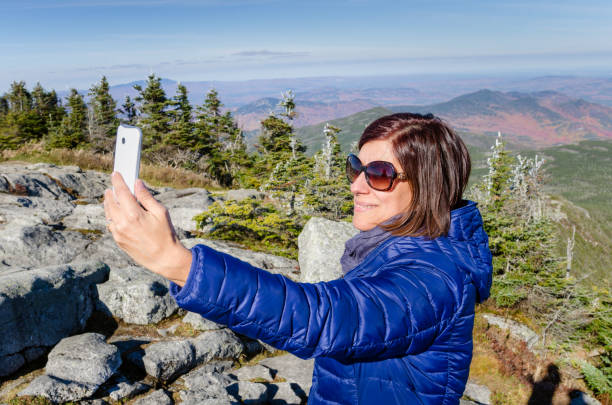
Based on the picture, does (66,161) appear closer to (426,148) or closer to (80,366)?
(80,366)

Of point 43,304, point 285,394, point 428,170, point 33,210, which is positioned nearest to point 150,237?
point 428,170

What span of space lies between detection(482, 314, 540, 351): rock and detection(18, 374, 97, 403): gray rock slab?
34.3 feet

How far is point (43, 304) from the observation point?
5.89 metres

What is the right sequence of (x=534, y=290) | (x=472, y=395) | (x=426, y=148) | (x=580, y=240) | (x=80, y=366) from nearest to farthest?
(x=426, y=148), (x=80, y=366), (x=472, y=395), (x=534, y=290), (x=580, y=240)

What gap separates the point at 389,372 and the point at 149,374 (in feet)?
16.1

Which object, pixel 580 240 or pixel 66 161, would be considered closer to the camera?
pixel 66 161

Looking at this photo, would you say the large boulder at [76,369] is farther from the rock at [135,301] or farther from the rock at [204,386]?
the rock at [135,301]

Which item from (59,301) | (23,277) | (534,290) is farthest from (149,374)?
(534,290)

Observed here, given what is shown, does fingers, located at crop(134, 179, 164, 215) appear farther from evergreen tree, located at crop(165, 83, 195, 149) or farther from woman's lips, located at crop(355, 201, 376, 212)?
evergreen tree, located at crop(165, 83, 195, 149)

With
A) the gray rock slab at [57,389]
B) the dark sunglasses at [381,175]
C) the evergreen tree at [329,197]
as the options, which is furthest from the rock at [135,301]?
the evergreen tree at [329,197]

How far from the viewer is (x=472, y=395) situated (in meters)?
7.98

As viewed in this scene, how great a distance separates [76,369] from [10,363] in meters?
1.11

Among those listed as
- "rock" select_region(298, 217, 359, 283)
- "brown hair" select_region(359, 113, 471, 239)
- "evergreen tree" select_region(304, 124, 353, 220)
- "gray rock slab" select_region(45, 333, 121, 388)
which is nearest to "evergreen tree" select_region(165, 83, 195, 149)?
"evergreen tree" select_region(304, 124, 353, 220)

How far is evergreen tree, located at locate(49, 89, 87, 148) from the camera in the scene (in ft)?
110
